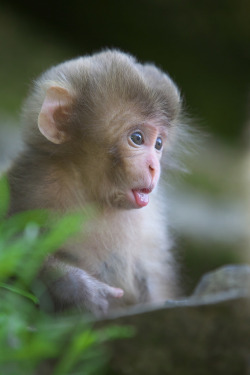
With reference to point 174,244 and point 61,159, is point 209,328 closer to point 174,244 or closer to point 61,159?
point 61,159

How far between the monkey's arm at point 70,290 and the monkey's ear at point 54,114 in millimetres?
811

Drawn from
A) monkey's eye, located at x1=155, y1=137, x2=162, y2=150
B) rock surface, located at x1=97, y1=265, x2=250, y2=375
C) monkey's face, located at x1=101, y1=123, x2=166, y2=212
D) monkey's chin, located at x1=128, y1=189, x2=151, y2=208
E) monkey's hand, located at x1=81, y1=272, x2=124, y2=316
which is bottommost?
monkey's hand, located at x1=81, y1=272, x2=124, y2=316

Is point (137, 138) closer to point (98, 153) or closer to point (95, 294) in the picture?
point (98, 153)

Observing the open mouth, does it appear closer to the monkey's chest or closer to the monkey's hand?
the monkey's chest

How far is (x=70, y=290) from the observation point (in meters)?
3.62

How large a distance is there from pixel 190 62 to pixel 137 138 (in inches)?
271

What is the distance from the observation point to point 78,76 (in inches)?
163

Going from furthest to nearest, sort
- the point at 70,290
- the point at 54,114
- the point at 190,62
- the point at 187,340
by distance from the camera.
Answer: the point at 190,62 < the point at 54,114 < the point at 70,290 < the point at 187,340

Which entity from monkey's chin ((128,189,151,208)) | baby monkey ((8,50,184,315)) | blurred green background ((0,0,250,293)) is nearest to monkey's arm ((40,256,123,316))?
baby monkey ((8,50,184,315))

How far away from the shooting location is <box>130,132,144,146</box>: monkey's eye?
411 cm

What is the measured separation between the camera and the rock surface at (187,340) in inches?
102

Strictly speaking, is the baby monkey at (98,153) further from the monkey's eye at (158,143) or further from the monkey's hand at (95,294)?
the monkey's hand at (95,294)

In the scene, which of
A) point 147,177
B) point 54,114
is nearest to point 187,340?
point 147,177

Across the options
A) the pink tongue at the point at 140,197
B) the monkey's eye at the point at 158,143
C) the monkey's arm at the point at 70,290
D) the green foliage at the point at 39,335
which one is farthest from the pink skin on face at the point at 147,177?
the green foliage at the point at 39,335
